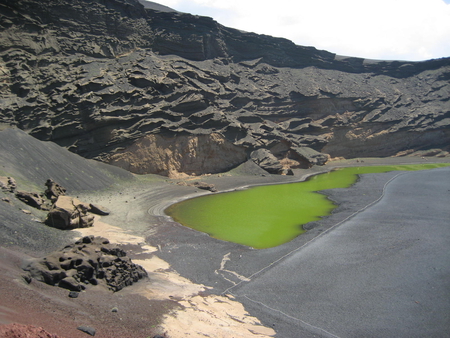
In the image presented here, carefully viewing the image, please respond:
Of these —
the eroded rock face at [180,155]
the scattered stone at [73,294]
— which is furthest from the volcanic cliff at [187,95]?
the scattered stone at [73,294]

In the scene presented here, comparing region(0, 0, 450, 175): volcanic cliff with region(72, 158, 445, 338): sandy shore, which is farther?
region(0, 0, 450, 175): volcanic cliff

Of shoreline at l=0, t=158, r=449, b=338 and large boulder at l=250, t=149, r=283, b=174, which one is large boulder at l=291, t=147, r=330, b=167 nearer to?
large boulder at l=250, t=149, r=283, b=174

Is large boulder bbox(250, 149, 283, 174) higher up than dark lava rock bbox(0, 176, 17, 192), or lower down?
higher up

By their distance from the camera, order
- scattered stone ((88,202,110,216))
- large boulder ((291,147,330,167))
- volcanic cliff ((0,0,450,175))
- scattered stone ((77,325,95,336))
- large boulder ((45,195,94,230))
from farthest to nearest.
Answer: large boulder ((291,147,330,167)) < volcanic cliff ((0,0,450,175)) < scattered stone ((88,202,110,216)) < large boulder ((45,195,94,230)) < scattered stone ((77,325,95,336))

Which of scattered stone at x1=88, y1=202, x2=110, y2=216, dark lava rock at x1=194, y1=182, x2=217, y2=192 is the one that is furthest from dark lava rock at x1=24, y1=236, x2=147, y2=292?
dark lava rock at x1=194, y1=182, x2=217, y2=192

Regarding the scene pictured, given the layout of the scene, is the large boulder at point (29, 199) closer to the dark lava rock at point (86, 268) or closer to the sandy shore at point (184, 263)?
the sandy shore at point (184, 263)

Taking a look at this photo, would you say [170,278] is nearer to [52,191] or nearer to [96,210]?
[96,210]
